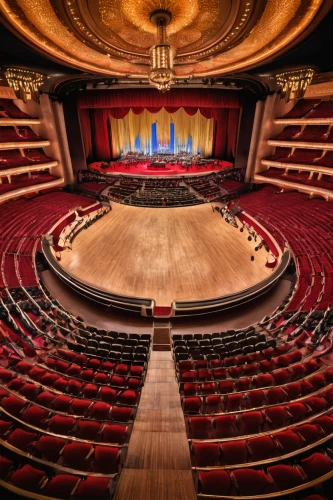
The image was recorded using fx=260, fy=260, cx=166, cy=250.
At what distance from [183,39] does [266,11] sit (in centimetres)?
182

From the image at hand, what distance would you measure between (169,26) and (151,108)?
13075 mm

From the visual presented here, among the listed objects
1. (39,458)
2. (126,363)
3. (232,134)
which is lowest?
(126,363)

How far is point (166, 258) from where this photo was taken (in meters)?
8.52

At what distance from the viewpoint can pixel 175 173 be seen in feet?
56.4

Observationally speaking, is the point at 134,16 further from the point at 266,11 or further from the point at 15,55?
Result: the point at 15,55

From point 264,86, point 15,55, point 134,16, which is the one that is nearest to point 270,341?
point 134,16

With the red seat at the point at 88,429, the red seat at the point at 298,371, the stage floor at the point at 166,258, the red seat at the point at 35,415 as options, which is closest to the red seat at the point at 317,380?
the red seat at the point at 298,371

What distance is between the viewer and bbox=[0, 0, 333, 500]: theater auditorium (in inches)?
108

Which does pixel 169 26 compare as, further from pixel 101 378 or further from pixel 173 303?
pixel 101 378

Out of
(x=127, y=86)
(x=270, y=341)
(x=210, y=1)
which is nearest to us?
(x=210, y=1)

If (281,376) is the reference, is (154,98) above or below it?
above

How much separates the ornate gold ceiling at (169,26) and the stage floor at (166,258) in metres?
5.51

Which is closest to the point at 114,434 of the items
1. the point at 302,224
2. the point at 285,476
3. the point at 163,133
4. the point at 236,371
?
the point at 285,476

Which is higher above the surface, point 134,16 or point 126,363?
point 134,16
